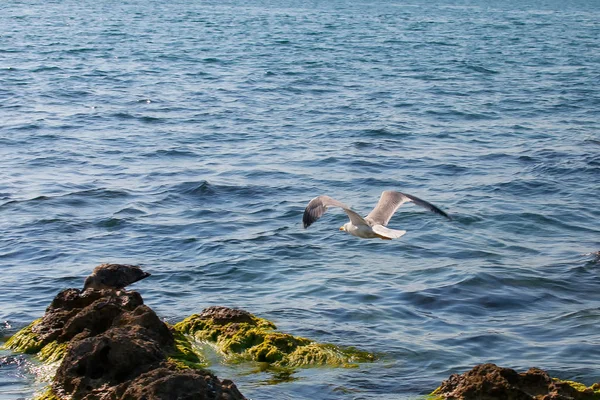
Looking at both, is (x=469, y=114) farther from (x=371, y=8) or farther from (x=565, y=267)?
(x=371, y=8)

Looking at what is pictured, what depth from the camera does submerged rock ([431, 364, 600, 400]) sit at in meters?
6.34

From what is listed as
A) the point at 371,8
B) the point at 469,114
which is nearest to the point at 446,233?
the point at 469,114

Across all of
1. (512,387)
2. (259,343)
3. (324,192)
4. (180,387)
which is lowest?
(324,192)

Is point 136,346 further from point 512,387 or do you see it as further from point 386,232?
point 386,232

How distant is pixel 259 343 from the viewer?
8320 millimetres

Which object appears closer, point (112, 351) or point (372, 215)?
point (112, 351)

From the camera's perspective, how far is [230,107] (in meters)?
22.8

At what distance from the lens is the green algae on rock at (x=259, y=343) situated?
814 centimetres

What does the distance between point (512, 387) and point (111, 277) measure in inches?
166

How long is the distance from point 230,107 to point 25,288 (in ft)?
42.0

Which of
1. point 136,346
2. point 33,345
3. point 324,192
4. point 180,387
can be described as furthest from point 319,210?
point 324,192

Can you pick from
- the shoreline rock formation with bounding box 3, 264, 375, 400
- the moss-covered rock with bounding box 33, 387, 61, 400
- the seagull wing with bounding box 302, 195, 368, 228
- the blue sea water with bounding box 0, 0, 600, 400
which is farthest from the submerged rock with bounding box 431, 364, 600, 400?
the seagull wing with bounding box 302, 195, 368, 228

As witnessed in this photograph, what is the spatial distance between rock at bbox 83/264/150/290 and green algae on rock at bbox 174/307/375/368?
725 mm

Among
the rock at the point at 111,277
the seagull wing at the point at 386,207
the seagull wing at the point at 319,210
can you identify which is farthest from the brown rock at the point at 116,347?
the seagull wing at the point at 386,207
